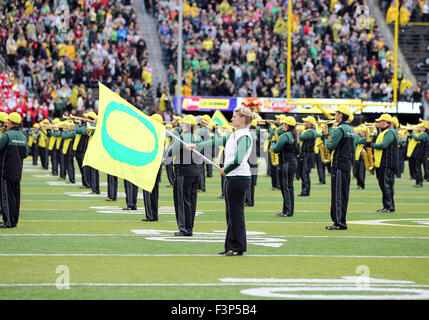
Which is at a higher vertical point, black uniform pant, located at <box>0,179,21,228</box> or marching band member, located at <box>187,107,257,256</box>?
marching band member, located at <box>187,107,257,256</box>

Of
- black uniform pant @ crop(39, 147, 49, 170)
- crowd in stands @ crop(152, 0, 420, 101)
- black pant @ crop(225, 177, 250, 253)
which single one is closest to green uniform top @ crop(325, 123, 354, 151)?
black pant @ crop(225, 177, 250, 253)

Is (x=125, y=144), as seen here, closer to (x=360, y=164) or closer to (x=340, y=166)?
(x=340, y=166)

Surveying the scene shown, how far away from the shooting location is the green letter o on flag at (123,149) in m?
10.8

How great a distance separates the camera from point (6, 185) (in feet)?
40.1

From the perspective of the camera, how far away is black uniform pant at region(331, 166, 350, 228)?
40.5 feet

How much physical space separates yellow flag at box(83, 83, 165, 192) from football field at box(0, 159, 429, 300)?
826mm

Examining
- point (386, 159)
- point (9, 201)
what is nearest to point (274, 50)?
point (386, 159)

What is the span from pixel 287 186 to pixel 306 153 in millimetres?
5726

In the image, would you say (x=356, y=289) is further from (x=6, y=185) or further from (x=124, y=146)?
(x=6, y=185)

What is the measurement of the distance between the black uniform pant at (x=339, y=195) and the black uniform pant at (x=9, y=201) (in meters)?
4.17

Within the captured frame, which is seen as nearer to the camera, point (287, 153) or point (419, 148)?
point (287, 153)

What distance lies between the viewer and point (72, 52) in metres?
33.9

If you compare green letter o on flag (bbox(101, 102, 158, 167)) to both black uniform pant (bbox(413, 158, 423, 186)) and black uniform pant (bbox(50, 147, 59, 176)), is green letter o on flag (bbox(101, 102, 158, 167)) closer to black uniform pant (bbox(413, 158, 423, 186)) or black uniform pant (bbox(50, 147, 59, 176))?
black uniform pant (bbox(413, 158, 423, 186))

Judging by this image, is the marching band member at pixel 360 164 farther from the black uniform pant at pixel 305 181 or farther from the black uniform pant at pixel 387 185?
the black uniform pant at pixel 387 185
